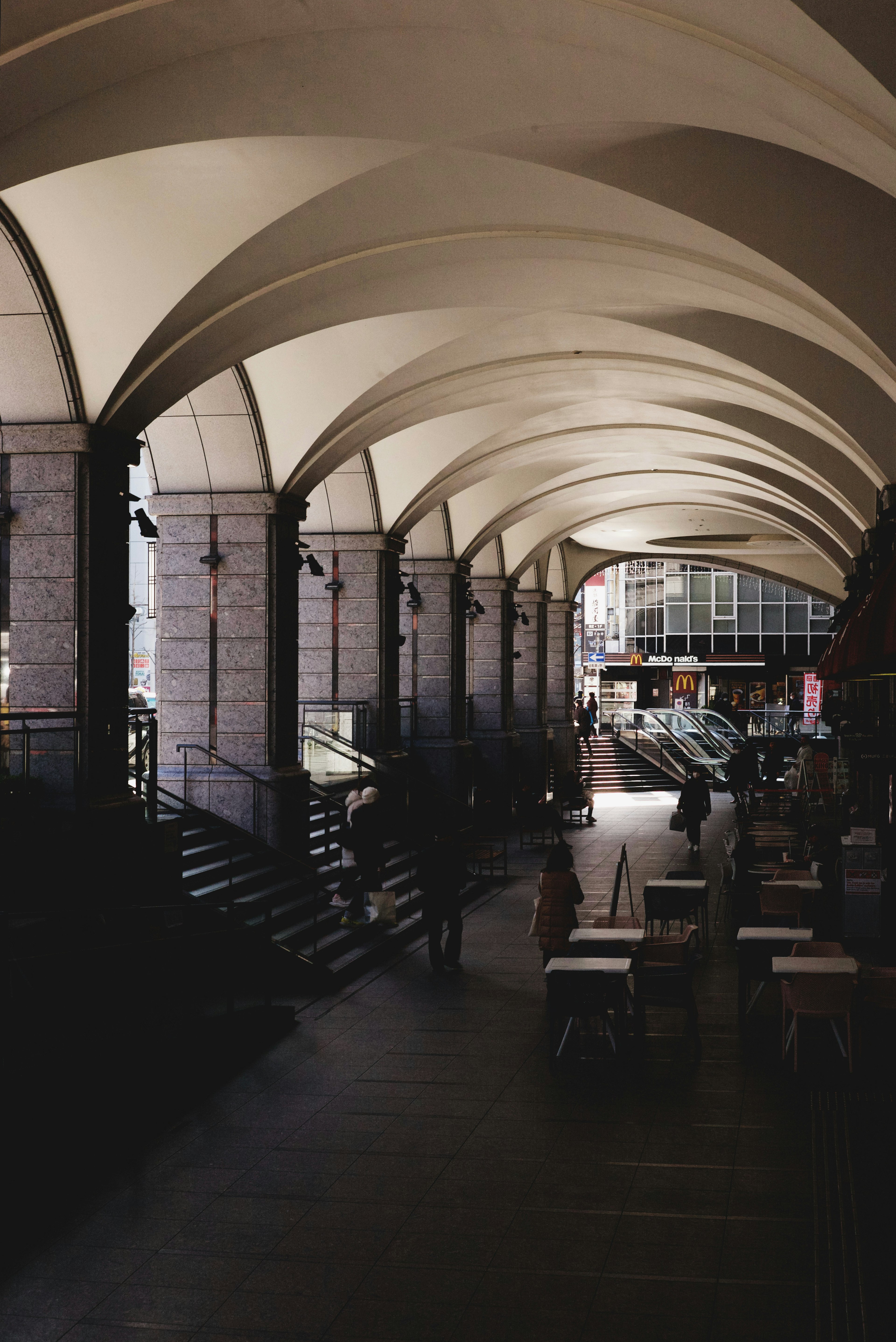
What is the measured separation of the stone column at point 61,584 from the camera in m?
9.59

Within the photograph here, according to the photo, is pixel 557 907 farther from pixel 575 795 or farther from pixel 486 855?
pixel 575 795

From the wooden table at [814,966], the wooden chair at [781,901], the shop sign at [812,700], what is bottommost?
the wooden chair at [781,901]

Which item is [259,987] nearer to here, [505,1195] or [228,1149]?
[228,1149]

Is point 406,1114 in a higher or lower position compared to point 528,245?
lower

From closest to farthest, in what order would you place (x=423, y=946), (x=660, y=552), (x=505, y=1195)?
(x=505, y=1195) < (x=423, y=946) < (x=660, y=552)

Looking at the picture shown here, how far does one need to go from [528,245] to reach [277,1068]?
657cm

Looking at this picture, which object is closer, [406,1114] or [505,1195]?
[505,1195]

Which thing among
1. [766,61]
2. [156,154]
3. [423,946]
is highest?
[156,154]

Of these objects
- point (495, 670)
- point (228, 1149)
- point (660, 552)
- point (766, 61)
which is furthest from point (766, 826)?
point (660, 552)

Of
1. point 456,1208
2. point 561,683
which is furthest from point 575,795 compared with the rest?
point 456,1208

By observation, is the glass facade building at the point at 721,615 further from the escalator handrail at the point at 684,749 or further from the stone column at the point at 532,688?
the stone column at the point at 532,688

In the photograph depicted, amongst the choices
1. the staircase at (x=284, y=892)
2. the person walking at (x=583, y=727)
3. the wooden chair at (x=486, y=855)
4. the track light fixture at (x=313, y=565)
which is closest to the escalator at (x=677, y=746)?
the person walking at (x=583, y=727)

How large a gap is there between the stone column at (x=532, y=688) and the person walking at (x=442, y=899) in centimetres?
1698

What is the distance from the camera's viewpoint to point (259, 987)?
404 inches
